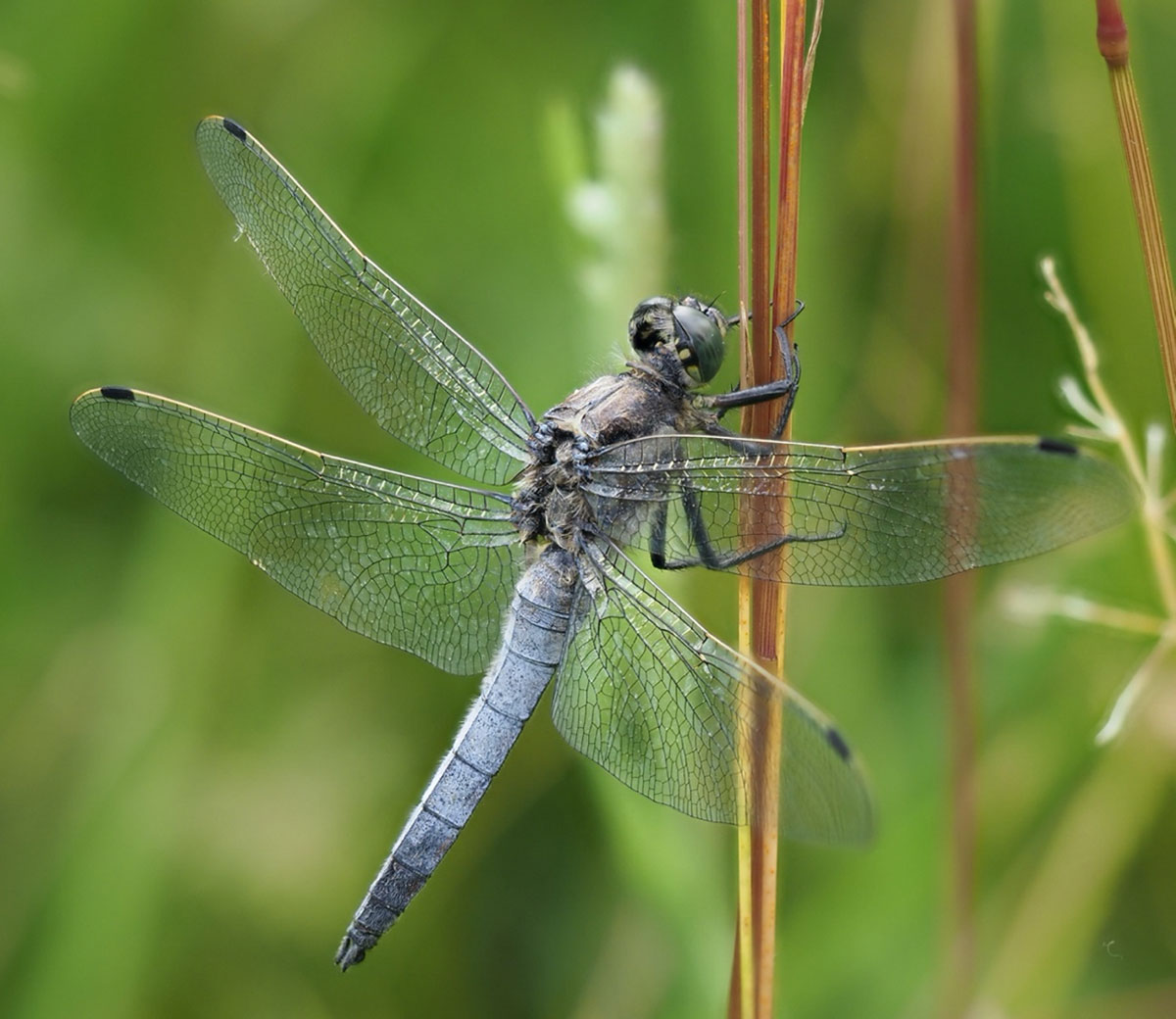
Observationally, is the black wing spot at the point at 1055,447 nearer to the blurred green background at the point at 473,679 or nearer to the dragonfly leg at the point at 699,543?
the dragonfly leg at the point at 699,543

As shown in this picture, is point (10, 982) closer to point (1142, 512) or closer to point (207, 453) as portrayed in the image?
point (207, 453)

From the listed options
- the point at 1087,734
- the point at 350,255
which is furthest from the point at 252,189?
the point at 1087,734

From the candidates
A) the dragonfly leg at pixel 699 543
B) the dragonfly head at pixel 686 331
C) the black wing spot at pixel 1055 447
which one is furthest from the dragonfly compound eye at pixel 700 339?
the black wing spot at pixel 1055 447

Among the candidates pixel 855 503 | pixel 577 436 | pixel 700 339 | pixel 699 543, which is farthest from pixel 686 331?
pixel 855 503

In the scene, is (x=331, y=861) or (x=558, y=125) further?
(x=331, y=861)

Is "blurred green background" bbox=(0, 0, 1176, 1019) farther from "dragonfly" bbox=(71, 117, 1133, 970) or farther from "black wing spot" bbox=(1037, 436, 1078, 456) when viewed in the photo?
"black wing spot" bbox=(1037, 436, 1078, 456)

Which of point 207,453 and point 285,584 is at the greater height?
point 207,453
